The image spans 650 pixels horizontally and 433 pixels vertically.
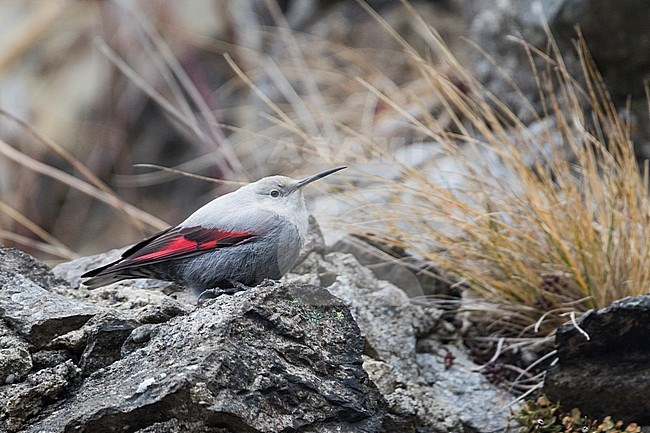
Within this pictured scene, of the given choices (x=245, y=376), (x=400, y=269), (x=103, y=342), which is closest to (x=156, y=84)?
(x=400, y=269)

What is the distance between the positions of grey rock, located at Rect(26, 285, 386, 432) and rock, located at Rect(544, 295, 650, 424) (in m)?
0.83

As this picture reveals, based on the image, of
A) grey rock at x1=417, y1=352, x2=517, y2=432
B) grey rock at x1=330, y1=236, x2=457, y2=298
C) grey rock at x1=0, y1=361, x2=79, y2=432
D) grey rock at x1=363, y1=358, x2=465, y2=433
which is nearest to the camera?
grey rock at x1=0, y1=361, x2=79, y2=432

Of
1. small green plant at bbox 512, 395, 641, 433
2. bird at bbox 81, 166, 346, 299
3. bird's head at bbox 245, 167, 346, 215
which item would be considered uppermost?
bird's head at bbox 245, 167, 346, 215

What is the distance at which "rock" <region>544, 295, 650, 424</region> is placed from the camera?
301 centimetres

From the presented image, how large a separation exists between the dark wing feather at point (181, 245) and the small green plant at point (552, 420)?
1173mm

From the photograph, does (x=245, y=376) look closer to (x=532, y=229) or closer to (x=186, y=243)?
(x=186, y=243)

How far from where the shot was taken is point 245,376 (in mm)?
2342

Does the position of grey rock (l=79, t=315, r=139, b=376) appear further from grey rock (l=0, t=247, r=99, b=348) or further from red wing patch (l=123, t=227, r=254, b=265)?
red wing patch (l=123, t=227, r=254, b=265)

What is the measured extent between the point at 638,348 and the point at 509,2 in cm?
308

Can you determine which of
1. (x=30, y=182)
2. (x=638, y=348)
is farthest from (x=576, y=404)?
(x=30, y=182)

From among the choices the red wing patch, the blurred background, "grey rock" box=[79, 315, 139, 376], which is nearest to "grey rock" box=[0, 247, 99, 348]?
"grey rock" box=[79, 315, 139, 376]

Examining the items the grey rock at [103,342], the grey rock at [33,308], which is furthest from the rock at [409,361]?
the grey rock at [33,308]

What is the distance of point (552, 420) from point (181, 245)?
4.70ft

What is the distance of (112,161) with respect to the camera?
8.51 m
